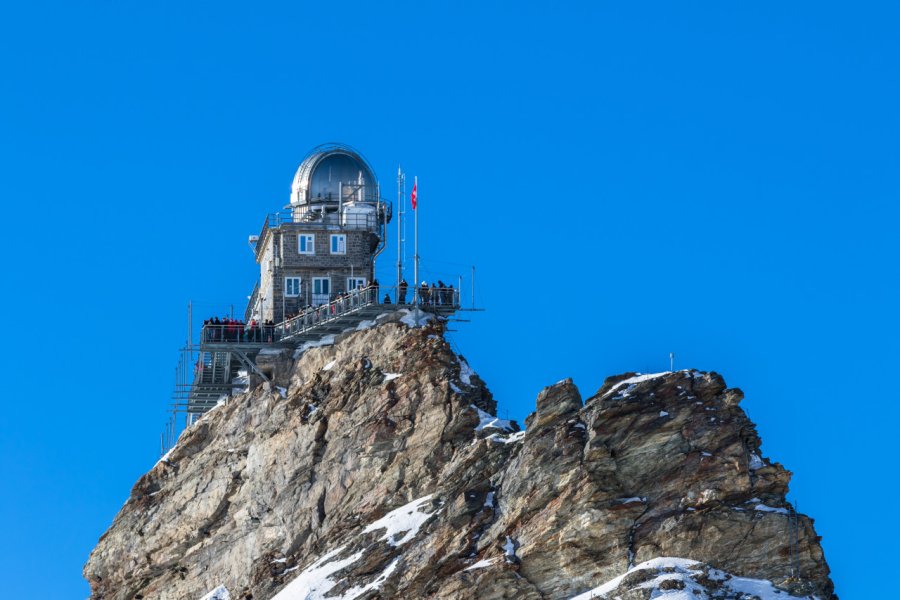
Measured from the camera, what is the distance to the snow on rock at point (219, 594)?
152387 mm

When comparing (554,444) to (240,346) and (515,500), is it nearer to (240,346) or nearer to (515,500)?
(515,500)

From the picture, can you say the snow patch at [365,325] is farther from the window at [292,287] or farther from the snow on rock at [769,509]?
the snow on rock at [769,509]

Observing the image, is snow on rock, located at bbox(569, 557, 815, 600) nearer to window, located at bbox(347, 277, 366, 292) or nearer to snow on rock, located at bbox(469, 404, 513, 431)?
snow on rock, located at bbox(469, 404, 513, 431)

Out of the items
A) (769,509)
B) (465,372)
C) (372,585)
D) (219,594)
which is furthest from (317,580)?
(769,509)

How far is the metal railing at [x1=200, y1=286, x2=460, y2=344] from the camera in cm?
15812

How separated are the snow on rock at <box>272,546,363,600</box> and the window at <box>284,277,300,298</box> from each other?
2624 cm

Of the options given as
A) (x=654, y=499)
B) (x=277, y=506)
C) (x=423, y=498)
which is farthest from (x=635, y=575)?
(x=277, y=506)

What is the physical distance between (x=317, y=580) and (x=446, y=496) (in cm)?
782

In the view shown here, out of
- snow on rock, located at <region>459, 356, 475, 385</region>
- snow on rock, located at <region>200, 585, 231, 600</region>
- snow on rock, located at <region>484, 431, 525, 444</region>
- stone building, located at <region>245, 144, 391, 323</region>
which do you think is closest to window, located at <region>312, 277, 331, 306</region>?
stone building, located at <region>245, 144, 391, 323</region>

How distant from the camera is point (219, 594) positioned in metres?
153

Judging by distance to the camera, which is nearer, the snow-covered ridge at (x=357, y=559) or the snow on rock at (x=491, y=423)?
the snow-covered ridge at (x=357, y=559)

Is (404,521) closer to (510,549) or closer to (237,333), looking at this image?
(510,549)

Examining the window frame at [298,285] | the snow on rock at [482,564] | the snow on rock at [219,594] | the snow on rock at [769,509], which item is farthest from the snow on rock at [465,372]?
the snow on rock at [769,509]

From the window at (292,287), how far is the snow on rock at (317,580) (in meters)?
26.2
